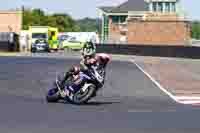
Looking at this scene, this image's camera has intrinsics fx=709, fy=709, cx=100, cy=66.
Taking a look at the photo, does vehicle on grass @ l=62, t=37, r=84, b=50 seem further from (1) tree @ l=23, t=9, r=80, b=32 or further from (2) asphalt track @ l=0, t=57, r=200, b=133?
(2) asphalt track @ l=0, t=57, r=200, b=133

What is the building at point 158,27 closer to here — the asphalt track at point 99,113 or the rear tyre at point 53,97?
the asphalt track at point 99,113

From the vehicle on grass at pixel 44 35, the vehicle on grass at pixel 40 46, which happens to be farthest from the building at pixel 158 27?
the vehicle on grass at pixel 40 46

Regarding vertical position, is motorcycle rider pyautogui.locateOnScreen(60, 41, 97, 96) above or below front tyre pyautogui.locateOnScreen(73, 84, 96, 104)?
above

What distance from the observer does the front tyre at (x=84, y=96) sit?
17.0m

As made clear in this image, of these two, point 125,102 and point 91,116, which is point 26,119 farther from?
point 125,102

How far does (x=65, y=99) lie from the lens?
17469mm

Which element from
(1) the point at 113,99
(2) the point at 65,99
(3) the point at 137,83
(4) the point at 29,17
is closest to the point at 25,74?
(3) the point at 137,83

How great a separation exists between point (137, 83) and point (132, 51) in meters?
35.8

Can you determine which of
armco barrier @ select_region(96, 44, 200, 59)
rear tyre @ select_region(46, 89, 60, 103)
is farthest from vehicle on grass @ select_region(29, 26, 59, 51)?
rear tyre @ select_region(46, 89, 60, 103)

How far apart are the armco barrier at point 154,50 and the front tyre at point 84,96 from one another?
128 feet

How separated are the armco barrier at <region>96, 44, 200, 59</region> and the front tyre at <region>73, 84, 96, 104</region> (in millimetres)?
39166

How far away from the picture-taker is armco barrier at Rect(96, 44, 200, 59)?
56.7 metres

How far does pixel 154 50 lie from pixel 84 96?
4415 centimetres

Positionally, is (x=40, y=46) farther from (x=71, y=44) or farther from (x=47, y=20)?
(x=47, y=20)
